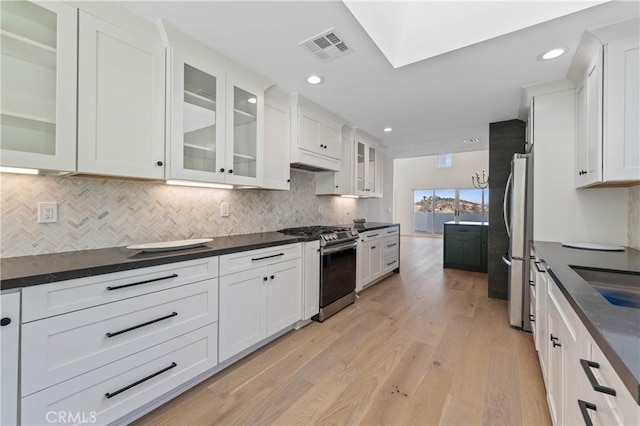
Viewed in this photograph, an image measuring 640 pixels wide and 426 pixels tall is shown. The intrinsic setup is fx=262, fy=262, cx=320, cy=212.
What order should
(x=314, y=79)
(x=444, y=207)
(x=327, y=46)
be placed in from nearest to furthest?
(x=327, y=46)
(x=314, y=79)
(x=444, y=207)

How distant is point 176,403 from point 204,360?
27cm

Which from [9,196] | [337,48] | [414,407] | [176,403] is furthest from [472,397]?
[9,196]

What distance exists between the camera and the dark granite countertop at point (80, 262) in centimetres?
114

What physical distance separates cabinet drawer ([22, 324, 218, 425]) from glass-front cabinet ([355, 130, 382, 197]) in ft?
10.1

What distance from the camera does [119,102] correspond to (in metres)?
1.63

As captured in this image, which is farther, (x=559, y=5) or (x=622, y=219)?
(x=622, y=219)

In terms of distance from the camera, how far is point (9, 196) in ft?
4.86

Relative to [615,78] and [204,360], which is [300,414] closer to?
[204,360]

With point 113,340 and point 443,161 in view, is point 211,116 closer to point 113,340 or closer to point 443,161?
point 113,340

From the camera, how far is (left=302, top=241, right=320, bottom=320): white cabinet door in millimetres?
2648

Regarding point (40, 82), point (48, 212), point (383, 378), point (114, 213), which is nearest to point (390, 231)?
point (383, 378)

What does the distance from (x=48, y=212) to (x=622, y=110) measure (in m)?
3.72

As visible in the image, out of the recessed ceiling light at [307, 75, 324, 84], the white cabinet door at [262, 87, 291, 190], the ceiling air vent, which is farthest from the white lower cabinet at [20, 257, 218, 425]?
the recessed ceiling light at [307, 75, 324, 84]

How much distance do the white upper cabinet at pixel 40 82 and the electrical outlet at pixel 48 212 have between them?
363 mm
